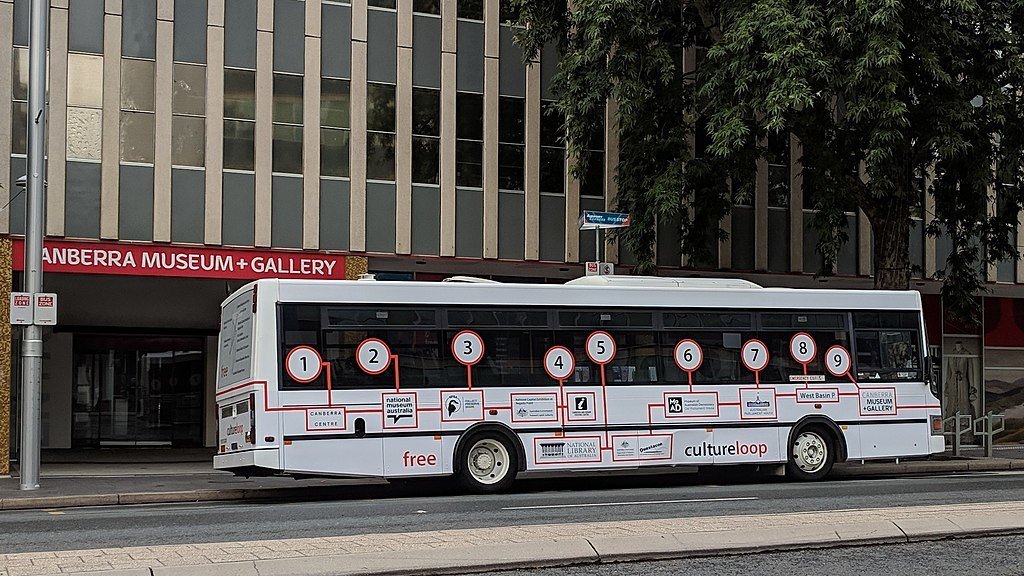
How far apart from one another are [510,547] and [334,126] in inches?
684

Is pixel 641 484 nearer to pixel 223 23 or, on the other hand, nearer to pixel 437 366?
pixel 437 366

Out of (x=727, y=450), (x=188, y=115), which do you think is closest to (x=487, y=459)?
(x=727, y=450)

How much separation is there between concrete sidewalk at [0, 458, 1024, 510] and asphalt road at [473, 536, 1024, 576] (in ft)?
29.6

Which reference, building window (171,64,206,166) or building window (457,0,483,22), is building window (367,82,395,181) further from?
building window (171,64,206,166)

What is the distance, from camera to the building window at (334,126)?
2497cm

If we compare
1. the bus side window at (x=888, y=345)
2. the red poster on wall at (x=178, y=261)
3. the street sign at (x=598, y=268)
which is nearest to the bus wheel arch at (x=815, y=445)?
the bus side window at (x=888, y=345)

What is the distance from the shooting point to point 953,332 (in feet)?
Answer: 108

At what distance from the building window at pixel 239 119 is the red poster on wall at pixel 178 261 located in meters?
1.78

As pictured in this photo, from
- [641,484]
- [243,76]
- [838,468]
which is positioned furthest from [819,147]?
[243,76]

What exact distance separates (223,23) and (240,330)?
9.67m

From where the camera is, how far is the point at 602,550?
8.83m

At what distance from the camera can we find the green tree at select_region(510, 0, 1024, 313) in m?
20.1

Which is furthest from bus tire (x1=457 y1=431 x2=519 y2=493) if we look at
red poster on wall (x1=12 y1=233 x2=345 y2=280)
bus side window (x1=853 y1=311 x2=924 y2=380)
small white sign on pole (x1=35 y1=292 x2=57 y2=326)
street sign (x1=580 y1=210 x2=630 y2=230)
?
red poster on wall (x1=12 y1=233 x2=345 y2=280)

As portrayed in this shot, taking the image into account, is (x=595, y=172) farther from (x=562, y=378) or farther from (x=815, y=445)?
(x=562, y=378)
